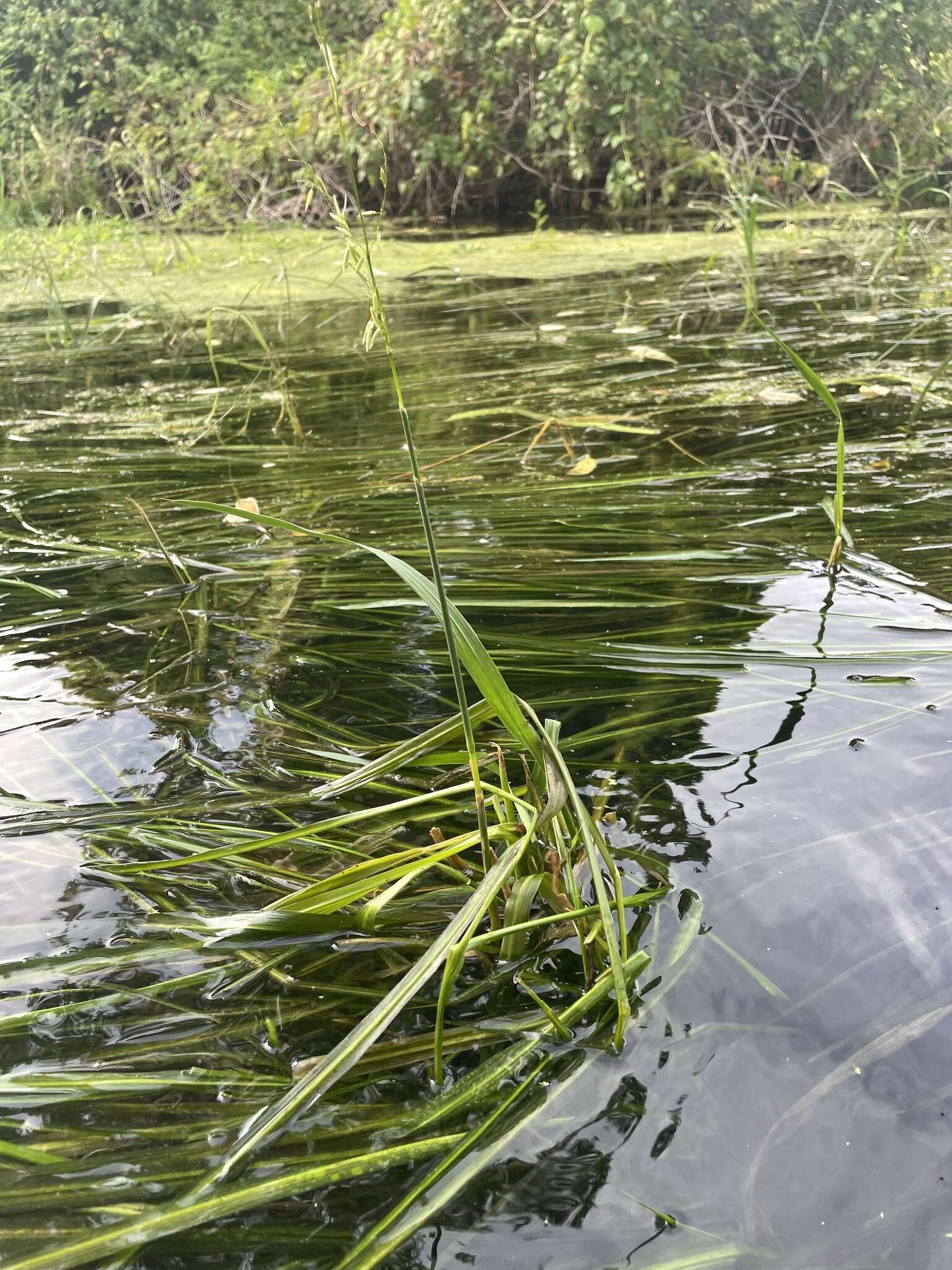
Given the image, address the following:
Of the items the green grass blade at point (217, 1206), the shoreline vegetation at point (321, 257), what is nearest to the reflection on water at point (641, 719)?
the green grass blade at point (217, 1206)

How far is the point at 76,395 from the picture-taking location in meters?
3.36

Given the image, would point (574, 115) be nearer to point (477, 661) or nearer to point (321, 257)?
point (321, 257)

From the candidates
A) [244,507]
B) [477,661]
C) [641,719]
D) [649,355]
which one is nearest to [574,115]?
[649,355]

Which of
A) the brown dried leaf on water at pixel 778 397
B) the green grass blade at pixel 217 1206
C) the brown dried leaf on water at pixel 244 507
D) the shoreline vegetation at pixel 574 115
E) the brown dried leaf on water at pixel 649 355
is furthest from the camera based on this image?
the shoreline vegetation at pixel 574 115

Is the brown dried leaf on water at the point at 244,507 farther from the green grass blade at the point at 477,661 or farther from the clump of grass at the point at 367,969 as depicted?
the green grass blade at the point at 477,661

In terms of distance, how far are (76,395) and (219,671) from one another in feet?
7.70

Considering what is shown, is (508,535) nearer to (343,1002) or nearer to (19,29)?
(343,1002)

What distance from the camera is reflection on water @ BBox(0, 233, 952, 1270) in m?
0.66

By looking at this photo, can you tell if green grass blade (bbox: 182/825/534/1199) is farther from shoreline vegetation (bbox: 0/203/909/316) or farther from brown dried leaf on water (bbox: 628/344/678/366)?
shoreline vegetation (bbox: 0/203/909/316)

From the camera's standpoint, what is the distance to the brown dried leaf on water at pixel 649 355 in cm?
305

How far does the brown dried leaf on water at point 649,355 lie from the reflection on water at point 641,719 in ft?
0.94

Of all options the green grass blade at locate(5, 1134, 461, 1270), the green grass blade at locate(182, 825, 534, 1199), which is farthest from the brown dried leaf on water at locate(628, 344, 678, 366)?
the green grass blade at locate(5, 1134, 461, 1270)

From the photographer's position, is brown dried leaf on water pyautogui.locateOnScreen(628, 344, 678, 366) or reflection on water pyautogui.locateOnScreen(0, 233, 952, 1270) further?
brown dried leaf on water pyautogui.locateOnScreen(628, 344, 678, 366)

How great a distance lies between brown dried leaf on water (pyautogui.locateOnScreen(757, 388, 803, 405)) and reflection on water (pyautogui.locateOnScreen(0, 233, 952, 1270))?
35mm
